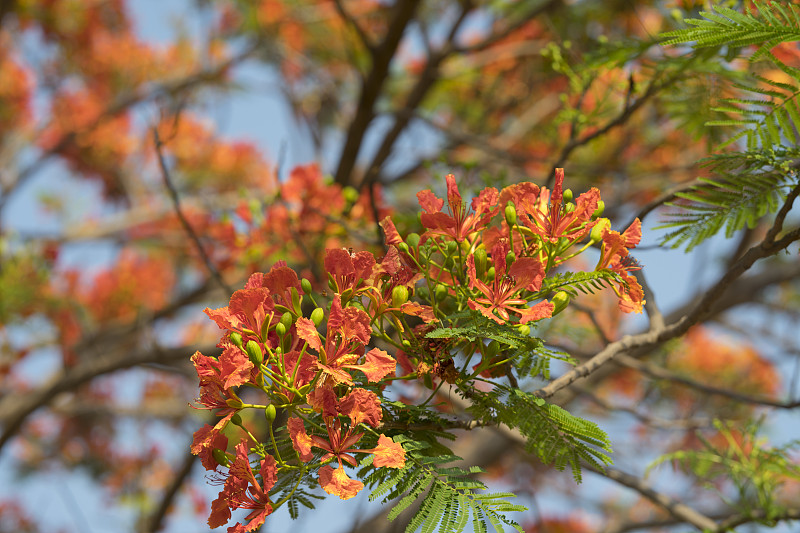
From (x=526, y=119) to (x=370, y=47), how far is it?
8.62 feet

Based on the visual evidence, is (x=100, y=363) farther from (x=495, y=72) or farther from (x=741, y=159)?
(x=495, y=72)

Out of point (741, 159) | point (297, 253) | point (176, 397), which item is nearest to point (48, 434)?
point (176, 397)

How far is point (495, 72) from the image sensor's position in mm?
6137

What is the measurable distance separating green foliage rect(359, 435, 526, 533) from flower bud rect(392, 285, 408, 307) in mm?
217

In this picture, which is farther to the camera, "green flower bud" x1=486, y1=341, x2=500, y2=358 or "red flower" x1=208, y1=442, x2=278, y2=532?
"green flower bud" x1=486, y1=341, x2=500, y2=358

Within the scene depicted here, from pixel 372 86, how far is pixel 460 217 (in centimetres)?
243

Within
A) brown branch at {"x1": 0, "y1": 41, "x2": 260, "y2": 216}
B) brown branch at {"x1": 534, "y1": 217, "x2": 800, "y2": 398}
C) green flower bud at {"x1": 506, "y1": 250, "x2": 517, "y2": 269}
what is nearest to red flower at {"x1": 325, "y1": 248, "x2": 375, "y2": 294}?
green flower bud at {"x1": 506, "y1": 250, "x2": 517, "y2": 269}

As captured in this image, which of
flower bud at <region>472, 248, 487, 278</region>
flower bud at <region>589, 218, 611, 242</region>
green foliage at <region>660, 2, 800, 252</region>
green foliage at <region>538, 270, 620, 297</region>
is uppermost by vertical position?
green foliage at <region>660, 2, 800, 252</region>

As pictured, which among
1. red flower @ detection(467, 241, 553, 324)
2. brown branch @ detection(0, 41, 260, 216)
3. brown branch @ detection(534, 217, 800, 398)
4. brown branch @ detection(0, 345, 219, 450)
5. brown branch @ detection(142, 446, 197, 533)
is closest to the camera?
red flower @ detection(467, 241, 553, 324)

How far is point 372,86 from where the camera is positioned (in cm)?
339

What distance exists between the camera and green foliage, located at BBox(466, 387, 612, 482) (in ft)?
3.36

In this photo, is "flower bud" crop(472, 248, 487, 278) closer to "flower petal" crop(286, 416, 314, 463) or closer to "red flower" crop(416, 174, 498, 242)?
"red flower" crop(416, 174, 498, 242)

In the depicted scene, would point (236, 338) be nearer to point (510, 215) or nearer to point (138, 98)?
point (510, 215)

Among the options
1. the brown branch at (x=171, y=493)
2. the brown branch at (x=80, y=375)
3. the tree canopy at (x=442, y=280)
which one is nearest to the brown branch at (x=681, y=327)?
the tree canopy at (x=442, y=280)
